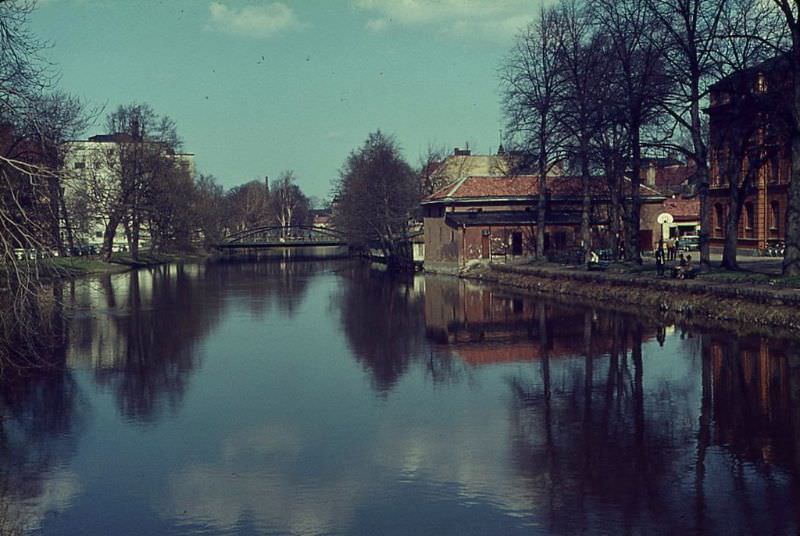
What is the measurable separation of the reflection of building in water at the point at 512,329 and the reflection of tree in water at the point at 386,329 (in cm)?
79

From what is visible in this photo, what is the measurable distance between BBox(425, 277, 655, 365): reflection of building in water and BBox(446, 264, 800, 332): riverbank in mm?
2285

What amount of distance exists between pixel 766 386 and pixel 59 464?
12730 mm

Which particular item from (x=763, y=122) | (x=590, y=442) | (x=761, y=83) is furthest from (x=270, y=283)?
(x=590, y=442)

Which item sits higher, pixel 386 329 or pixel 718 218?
pixel 718 218

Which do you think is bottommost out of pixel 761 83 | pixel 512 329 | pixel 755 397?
pixel 755 397

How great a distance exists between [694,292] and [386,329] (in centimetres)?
1035

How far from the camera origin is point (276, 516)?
10.6 m

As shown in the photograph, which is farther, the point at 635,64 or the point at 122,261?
the point at 122,261

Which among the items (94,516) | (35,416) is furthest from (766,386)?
(35,416)

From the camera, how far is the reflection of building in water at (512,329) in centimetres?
2359

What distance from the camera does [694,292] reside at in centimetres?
3016

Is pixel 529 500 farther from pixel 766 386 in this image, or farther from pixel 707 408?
pixel 766 386

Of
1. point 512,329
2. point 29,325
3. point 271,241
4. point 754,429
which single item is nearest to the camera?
point 754,429

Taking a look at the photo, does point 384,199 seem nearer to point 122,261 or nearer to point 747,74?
point 122,261
